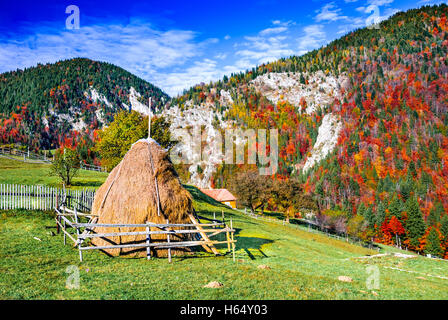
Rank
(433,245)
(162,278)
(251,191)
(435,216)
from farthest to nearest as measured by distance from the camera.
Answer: (435,216) < (433,245) < (251,191) < (162,278)

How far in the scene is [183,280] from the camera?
10.5 m

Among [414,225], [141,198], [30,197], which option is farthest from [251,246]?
[414,225]

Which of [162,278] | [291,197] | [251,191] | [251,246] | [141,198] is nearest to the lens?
[162,278]

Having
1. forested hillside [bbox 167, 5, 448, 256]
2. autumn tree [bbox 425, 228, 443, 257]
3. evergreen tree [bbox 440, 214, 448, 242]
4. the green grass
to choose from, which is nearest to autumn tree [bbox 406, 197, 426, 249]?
forested hillside [bbox 167, 5, 448, 256]

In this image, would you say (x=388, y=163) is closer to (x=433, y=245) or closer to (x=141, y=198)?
(x=433, y=245)

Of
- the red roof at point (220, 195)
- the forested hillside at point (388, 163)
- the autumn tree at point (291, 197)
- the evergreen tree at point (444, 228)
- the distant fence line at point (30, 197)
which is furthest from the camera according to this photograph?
the forested hillside at point (388, 163)

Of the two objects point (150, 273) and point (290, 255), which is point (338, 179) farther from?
point (150, 273)

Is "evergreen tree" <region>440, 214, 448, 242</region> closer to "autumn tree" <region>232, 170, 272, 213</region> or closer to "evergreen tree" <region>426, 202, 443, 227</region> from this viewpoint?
"evergreen tree" <region>426, 202, 443, 227</region>

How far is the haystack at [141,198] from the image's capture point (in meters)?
14.8

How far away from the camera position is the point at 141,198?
15.3m

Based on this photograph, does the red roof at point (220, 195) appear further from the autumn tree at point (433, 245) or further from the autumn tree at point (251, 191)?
the autumn tree at point (433, 245)

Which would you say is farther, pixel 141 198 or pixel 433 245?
pixel 433 245

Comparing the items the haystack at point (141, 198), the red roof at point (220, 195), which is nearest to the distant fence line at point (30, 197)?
the haystack at point (141, 198)

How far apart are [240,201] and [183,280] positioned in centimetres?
6434
